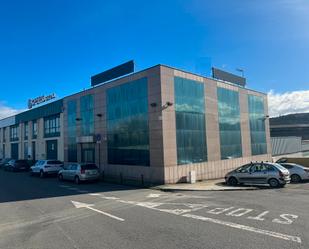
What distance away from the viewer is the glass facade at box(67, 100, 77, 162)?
1227 inches

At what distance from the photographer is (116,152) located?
24.7 meters

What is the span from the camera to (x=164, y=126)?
20.7 meters

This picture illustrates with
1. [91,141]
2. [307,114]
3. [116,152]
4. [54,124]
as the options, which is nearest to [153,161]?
[116,152]

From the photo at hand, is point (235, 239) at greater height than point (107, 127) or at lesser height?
lesser

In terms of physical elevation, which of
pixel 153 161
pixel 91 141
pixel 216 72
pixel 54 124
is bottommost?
pixel 153 161

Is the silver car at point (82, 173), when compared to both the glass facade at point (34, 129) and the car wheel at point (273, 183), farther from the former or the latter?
the glass facade at point (34, 129)

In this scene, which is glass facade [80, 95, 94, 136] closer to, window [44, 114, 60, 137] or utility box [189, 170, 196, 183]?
window [44, 114, 60, 137]

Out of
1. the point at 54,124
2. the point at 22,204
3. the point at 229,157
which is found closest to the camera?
the point at 22,204

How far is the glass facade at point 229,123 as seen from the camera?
87.1ft

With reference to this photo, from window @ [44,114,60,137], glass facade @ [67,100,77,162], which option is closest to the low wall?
glass facade @ [67,100,77,162]

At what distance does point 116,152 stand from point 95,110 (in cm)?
532

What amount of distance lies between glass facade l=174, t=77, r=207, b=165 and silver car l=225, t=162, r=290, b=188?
366 centimetres

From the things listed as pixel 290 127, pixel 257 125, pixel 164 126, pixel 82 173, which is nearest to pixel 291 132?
pixel 290 127

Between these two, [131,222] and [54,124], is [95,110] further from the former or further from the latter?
[131,222]
